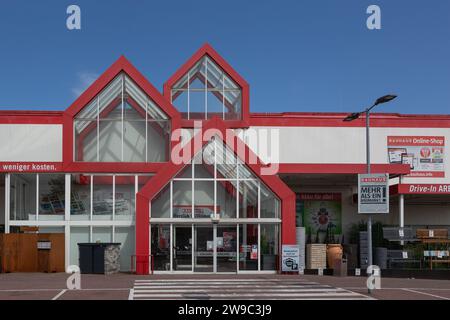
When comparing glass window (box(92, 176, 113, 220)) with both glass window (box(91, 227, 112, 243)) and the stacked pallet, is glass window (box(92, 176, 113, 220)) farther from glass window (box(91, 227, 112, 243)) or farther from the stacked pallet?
the stacked pallet

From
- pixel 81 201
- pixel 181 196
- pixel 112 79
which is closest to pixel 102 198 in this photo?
pixel 81 201

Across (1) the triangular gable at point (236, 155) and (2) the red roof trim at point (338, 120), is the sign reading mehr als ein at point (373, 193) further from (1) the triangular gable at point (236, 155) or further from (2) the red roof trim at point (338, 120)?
(2) the red roof trim at point (338, 120)

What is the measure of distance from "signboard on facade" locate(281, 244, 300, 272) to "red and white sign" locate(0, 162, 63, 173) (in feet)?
36.1

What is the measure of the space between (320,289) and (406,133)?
1887cm

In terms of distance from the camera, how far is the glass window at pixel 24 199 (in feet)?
94.8

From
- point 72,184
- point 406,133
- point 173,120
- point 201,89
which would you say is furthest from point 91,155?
point 406,133

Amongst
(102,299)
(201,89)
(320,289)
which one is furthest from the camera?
(201,89)

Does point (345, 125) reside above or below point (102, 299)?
above

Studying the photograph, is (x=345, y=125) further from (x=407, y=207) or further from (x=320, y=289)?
(x=320, y=289)

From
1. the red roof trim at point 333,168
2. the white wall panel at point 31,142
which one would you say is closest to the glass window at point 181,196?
the white wall panel at point 31,142

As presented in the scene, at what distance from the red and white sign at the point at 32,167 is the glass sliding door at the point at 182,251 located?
6488 millimetres

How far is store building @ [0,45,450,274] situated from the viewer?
27.1 m

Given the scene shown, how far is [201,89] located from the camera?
1351 inches

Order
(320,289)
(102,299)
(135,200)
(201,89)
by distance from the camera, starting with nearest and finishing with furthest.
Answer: (102,299)
(320,289)
(135,200)
(201,89)
